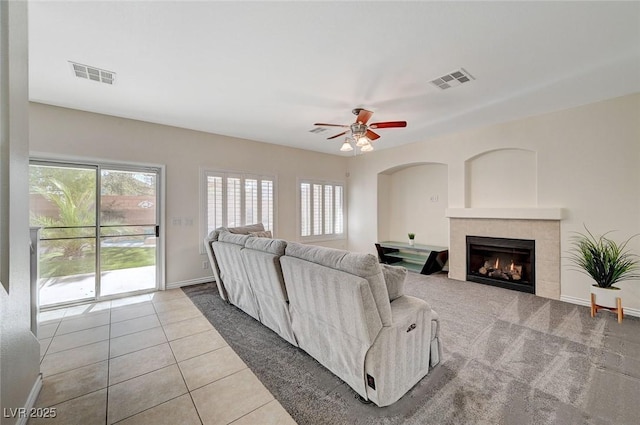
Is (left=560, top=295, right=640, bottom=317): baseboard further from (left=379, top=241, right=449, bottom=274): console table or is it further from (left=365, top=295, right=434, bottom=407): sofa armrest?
(left=365, top=295, right=434, bottom=407): sofa armrest

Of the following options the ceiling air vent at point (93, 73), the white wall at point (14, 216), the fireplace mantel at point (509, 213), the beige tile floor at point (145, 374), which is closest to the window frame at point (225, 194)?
the beige tile floor at point (145, 374)

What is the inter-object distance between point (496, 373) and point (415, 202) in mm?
4385

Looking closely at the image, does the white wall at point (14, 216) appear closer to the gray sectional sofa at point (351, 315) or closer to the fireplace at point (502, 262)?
the gray sectional sofa at point (351, 315)

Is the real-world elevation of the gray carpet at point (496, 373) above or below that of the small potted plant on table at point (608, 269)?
below

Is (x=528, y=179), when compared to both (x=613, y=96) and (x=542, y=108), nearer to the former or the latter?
(x=542, y=108)

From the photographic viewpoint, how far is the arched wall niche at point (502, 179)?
4199 millimetres

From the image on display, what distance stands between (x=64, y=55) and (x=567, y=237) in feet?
21.1

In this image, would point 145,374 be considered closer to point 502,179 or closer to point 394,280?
point 394,280

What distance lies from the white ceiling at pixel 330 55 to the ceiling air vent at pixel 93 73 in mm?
77

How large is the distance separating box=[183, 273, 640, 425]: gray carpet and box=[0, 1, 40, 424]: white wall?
1.44 m

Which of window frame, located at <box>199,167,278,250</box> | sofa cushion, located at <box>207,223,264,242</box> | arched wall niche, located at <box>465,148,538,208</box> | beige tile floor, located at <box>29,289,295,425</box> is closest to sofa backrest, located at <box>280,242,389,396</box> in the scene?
beige tile floor, located at <box>29,289,295,425</box>

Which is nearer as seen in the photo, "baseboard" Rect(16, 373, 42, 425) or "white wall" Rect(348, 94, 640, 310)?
"baseboard" Rect(16, 373, 42, 425)

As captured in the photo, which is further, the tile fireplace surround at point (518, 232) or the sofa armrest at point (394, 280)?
the tile fireplace surround at point (518, 232)

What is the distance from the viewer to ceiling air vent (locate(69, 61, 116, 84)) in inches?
104
